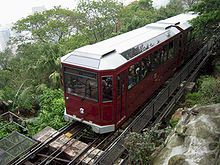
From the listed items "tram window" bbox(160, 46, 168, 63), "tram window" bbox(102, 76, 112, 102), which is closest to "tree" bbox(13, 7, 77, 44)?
"tram window" bbox(160, 46, 168, 63)

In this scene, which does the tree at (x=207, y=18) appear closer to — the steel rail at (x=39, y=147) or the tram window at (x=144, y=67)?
the tram window at (x=144, y=67)

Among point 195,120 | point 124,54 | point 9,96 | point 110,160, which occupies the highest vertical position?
point 124,54

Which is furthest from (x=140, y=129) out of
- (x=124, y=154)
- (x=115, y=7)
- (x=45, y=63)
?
(x=115, y=7)

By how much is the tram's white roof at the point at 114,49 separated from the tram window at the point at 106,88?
360 millimetres

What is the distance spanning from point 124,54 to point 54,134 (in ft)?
12.5

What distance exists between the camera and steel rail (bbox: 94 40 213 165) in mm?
7435

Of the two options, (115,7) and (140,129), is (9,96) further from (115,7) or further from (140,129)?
(115,7)

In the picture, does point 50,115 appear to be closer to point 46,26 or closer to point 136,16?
point 136,16

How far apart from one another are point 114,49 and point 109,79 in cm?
133

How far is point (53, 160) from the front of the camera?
A: 8.35m

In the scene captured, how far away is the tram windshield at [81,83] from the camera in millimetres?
8367

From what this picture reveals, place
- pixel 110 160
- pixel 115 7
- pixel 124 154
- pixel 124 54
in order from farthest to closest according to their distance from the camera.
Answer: pixel 115 7, pixel 124 54, pixel 124 154, pixel 110 160

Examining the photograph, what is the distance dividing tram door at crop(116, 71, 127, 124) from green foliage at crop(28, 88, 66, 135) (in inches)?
118

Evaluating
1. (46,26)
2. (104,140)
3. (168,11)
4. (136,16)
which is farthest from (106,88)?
(168,11)
